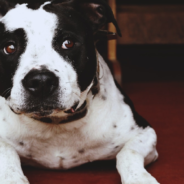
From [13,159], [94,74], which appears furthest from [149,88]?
Result: [13,159]

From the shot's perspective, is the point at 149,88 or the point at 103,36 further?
the point at 149,88

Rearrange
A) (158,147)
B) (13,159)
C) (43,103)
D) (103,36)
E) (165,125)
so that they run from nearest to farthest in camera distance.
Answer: (43,103) < (13,159) < (103,36) < (158,147) < (165,125)

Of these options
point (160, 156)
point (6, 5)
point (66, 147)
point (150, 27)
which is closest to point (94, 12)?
point (6, 5)

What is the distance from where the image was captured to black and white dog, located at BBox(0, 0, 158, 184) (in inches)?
48.8

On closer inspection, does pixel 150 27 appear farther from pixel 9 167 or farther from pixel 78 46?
pixel 9 167

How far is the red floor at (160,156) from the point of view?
1.45 meters

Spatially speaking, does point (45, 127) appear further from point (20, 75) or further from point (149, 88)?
point (149, 88)

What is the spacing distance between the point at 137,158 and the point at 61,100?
38 cm

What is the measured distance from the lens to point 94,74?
1.47m

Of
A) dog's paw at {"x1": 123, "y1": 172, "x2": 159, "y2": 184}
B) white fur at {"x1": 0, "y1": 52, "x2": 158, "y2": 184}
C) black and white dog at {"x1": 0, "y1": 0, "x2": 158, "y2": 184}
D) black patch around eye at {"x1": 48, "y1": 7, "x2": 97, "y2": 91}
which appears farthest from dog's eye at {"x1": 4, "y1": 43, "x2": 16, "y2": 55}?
dog's paw at {"x1": 123, "y1": 172, "x2": 159, "y2": 184}

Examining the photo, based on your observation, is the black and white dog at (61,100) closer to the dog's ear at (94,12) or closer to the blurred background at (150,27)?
the dog's ear at (94,12)

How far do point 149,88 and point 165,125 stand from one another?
44.8 inches

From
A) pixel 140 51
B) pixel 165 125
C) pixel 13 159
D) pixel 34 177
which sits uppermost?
pixel 13 159

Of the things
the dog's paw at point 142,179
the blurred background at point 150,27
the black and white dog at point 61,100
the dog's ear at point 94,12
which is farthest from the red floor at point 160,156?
the dog's ear at point 94,12
